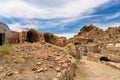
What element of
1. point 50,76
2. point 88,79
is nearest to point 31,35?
point 88,79

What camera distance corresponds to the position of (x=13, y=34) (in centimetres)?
1656

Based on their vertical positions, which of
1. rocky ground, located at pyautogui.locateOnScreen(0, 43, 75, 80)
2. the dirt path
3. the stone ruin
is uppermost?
the stone ruin

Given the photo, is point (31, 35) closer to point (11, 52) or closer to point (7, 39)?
point (7, 39)

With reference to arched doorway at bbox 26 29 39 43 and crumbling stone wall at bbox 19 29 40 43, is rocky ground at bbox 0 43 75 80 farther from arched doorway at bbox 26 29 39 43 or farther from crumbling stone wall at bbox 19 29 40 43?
arched doorway at bbox 26 29 39 43

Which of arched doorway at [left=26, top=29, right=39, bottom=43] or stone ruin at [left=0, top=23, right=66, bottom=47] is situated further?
arched doorway at [left=26, top=29, right=39, bottom=43]

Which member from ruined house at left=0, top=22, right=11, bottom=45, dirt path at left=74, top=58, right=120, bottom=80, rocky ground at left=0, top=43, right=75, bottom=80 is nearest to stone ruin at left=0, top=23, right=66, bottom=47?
ruined house at left=0, top=22, right=11, bottom=45

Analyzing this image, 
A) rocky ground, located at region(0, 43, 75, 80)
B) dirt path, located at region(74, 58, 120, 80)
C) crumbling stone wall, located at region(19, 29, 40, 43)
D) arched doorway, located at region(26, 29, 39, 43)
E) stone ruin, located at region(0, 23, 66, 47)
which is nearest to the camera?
rocky ground, located at region(0, 43, 75, 80)

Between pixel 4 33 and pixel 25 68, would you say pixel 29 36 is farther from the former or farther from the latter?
pixel 25 68

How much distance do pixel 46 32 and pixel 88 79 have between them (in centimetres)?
1163

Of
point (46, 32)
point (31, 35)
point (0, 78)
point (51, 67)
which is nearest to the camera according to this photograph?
point (0, 78)

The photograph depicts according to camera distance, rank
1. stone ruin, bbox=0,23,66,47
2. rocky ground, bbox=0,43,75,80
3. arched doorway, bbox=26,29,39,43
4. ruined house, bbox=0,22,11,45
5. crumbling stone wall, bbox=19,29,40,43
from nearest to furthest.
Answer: rocky ground, bbox=0,43,75,80 < ruined house, bbox=0,22,11,45 < stone ruin, bbox=0,23,66,47 < crumbling stone wall, bbox=19,29,40,43 < arched doorway, bbox=26,29,39,43

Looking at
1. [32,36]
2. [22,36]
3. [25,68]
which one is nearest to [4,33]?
[22,36]

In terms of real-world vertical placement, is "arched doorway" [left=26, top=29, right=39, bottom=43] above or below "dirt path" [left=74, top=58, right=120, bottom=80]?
above

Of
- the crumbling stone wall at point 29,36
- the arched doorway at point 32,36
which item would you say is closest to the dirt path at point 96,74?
the crumbling stone wall at point 29,36
